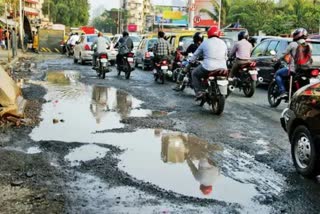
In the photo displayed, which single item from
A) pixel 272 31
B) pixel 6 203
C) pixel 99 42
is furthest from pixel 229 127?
pixel 272 31

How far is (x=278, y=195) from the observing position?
17.4ft

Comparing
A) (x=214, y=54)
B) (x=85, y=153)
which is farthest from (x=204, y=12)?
(x=85, y=153)

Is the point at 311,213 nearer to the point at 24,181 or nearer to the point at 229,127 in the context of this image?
the point at 24,181

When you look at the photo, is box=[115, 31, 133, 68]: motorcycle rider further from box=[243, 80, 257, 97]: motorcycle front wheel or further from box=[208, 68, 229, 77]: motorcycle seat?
box=[208, 68, 229, 77]: motorcycle seat

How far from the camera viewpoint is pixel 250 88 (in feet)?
44.8

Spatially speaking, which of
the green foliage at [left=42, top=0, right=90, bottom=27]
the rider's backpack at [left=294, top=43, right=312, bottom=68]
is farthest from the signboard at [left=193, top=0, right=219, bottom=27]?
the rider's backpack at [left=294, top=43, right=312, bottom=68]

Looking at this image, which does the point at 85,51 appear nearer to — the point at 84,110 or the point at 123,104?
the point at 123,104

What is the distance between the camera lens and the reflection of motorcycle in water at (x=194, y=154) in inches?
233

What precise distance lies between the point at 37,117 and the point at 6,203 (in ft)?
16.3

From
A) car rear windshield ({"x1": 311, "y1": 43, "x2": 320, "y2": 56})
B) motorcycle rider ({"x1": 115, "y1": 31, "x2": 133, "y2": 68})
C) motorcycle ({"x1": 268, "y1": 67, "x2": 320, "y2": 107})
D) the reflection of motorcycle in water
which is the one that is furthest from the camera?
motorcycle rider ({"x1": 115, "y1": 31, "x2": 133, "y2": 68})

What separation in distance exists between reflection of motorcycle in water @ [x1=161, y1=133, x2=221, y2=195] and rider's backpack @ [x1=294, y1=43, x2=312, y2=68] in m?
3.76

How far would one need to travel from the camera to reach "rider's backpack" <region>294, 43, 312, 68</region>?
10.7 m

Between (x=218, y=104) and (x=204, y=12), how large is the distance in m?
51.6

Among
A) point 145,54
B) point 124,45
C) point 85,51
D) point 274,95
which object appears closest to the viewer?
point 274,95
